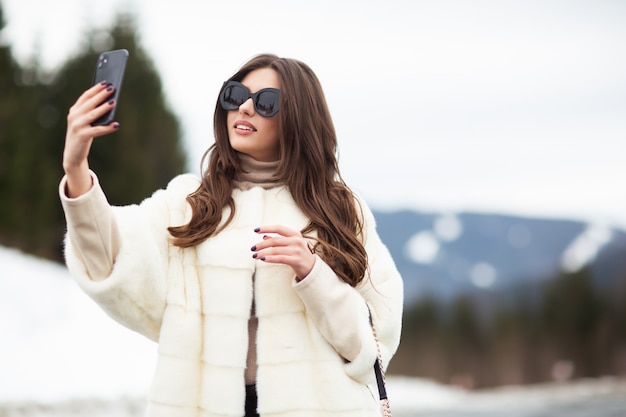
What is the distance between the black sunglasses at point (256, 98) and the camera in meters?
3.22

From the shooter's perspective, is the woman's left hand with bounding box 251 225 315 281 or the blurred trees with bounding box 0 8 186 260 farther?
the blurred trees with bounding box 0 8 186 260

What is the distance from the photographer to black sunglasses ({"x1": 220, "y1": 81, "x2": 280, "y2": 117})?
10.6 feet

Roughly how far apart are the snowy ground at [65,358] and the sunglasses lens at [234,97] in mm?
7523

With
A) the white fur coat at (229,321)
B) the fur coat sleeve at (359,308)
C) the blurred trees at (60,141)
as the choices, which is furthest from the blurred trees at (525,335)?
the white fur coat at (229,321)

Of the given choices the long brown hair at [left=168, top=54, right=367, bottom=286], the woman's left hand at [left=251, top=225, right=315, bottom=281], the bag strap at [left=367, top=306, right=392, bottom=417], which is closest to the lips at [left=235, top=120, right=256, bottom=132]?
the long brown hair at [left=168, top=54, right=367, bottom=286]

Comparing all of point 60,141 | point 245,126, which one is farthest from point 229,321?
point 60,141

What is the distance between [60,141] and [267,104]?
89.0ft

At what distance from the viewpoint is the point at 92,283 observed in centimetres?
280

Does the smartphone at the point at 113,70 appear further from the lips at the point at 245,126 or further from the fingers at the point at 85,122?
the lips at the point at 245,126

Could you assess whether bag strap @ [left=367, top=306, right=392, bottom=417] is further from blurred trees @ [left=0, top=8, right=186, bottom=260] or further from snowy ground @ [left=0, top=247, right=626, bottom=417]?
blurred trees @ [left=0, top=8, right=186, bottom=260]

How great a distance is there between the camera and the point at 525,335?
55531mm

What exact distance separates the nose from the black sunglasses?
12mm

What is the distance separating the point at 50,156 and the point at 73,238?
2701 centimetres

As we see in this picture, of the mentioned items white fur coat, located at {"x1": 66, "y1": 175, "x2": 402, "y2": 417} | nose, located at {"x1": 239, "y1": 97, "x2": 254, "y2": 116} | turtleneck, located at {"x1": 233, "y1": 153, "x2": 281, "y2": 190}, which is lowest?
white fur coat, located at {"x1": 66, "y1": 175, "x2": 402, "y2": 417}
